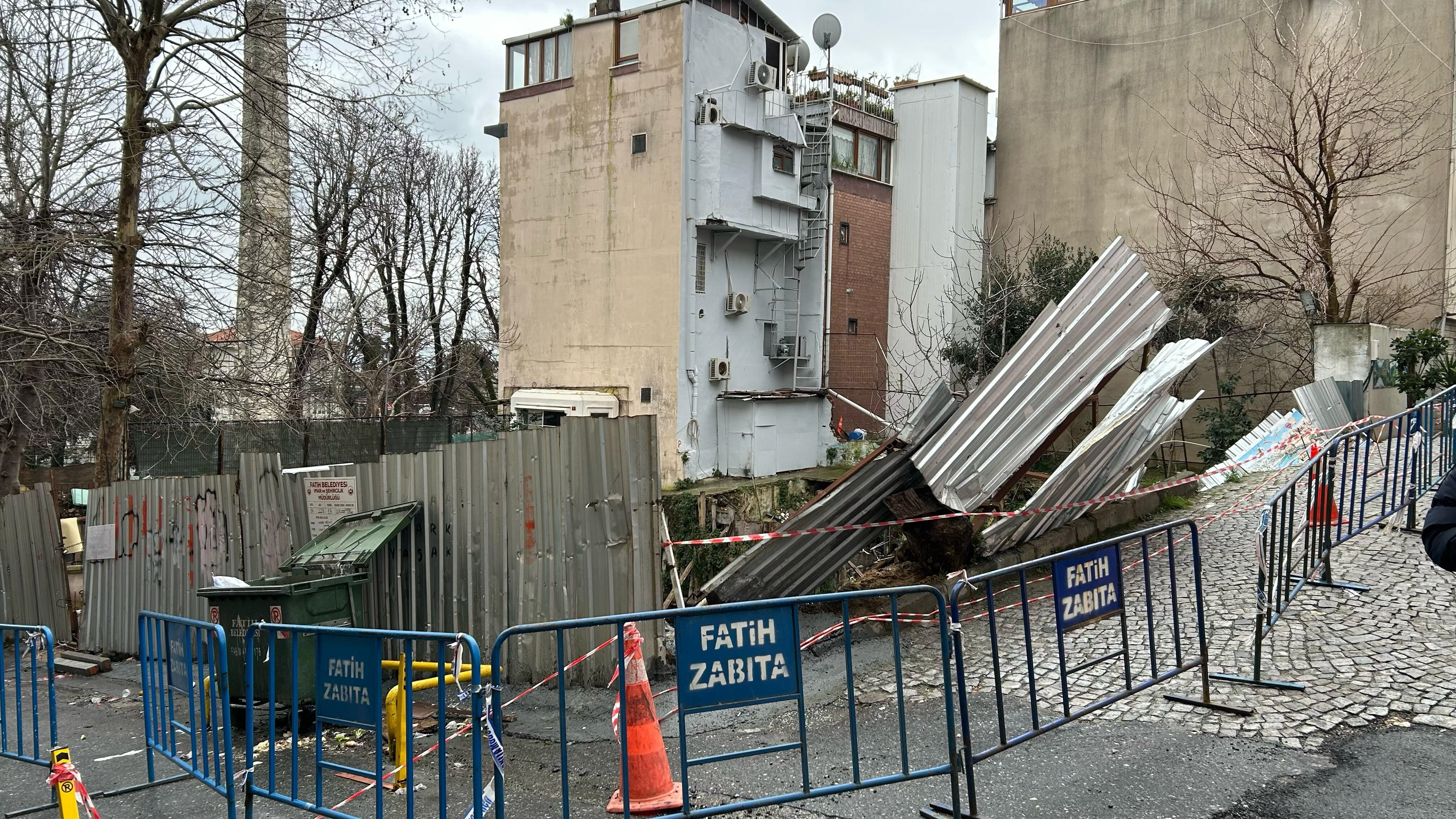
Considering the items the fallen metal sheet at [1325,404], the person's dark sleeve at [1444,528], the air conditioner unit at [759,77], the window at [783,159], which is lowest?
the person's dark sleeve at [1444,528]

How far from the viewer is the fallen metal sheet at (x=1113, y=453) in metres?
9.08

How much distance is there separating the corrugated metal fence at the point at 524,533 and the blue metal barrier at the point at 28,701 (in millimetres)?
2476

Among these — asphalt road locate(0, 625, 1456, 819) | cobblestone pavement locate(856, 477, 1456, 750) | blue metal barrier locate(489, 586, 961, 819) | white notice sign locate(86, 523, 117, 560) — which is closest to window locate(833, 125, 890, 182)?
cobblestone pavement locate(856, 477, 1456, 750)

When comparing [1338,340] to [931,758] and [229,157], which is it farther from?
[229,157]

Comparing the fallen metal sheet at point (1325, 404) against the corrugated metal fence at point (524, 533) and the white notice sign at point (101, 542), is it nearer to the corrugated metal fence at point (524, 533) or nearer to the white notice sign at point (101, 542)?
the corrugated metal fence at point (524, 533)

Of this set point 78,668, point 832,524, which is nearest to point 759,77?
point 832,524

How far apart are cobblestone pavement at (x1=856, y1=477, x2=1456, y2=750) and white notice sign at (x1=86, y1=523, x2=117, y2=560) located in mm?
8742

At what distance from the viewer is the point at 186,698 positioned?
17.8 feet

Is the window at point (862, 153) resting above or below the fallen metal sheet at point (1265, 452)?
above

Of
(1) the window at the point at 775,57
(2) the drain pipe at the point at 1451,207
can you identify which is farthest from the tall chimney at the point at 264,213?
(2) the drain pipe at the point at 1451,207

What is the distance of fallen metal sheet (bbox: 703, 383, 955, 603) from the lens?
8445 millimetres

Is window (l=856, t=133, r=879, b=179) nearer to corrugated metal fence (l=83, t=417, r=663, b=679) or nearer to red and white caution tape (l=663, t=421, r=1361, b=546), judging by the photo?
red and white caution tape (l=663, t=421, r=1361, b=546)

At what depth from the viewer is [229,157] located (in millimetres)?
11234

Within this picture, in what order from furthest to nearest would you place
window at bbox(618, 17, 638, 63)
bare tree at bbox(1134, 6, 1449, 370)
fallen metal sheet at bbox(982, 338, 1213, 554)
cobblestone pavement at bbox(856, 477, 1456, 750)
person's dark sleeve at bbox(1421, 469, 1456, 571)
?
1. window at bbox(618, 17, 638, 63)
2. bare tree at bbox(1134, 6, 1449, 370)
3. fallen metal sheet at bbox(982, 338, 1213, 554)
4. cobblestone pavement at bbox(856, 477, 1456, 750)
5. person's dark sleeve at bbox(1421, 469, 1456, 571)
